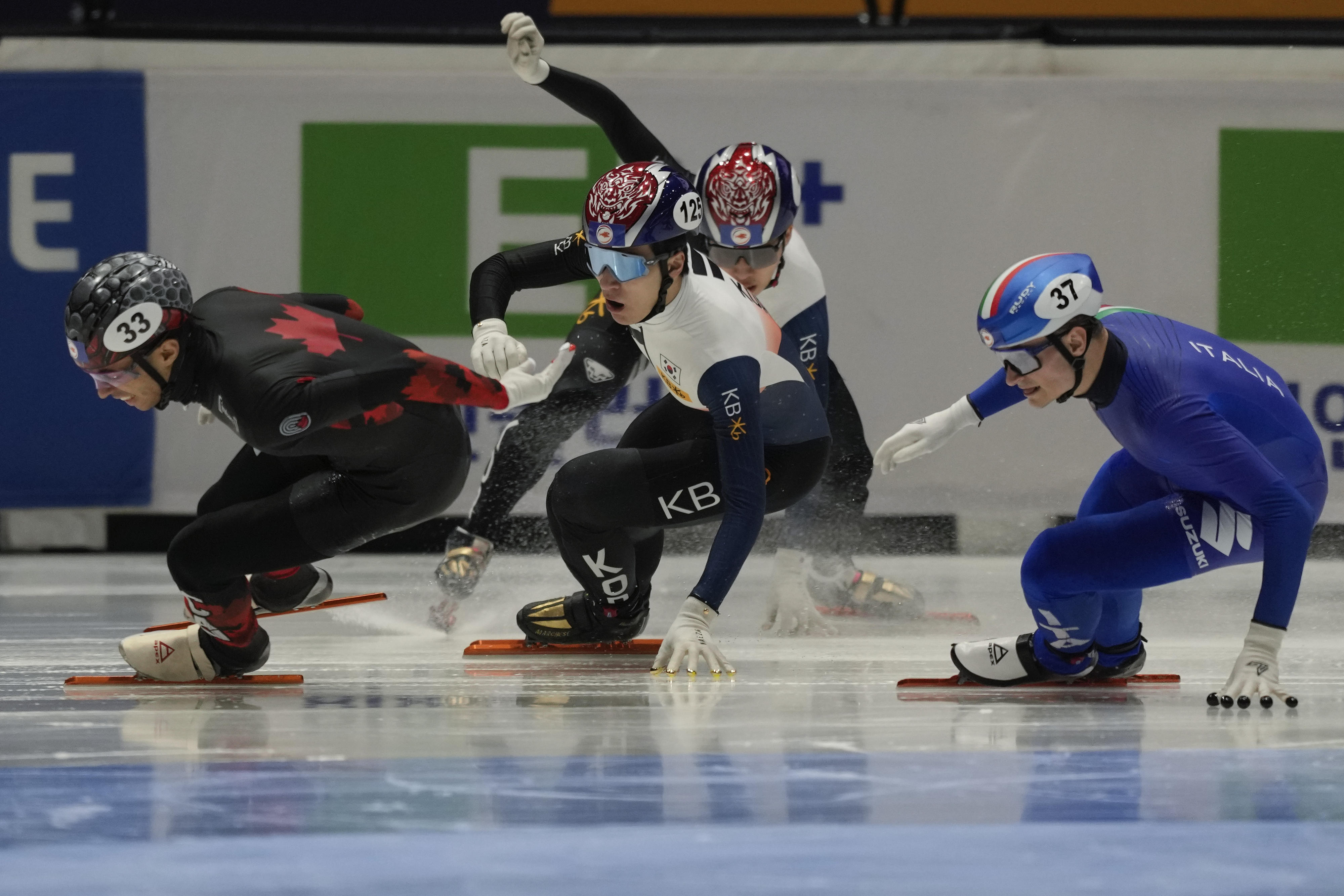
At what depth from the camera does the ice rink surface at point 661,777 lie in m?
2.30

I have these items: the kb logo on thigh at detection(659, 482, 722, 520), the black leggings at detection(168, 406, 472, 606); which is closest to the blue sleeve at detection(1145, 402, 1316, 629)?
the kb logo on thigh at detection(659, 482, 722, 520)

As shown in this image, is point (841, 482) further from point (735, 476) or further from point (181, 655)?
point (181, 655)

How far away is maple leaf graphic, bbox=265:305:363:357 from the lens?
12.6ft

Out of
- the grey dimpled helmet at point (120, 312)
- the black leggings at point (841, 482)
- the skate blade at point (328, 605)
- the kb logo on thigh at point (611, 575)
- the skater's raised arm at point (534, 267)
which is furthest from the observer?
the black leggings at point (841, 482)

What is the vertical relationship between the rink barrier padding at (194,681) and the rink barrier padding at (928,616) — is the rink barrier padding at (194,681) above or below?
above

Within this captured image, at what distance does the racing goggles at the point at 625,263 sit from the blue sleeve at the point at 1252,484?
51.1 inches

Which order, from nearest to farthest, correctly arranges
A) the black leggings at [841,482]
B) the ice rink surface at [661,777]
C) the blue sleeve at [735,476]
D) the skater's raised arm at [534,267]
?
1. the ice rink surface at [661,777]
2. the blue sleeve at [735,476]
3. the skater's raised arm at [534,267]
4. the black leggings at [841,482]

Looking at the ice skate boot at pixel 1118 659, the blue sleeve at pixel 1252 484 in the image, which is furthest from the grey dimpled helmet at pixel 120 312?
the ice skate boot at pixel 1118 659

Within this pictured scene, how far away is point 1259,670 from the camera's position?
3447 mm

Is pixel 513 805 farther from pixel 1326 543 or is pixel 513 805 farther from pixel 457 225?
pixel 1326 543

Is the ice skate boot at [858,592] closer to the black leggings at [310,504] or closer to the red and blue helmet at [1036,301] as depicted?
the black leggings at [310,504]

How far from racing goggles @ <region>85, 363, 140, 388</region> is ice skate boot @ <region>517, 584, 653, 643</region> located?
1.35 m

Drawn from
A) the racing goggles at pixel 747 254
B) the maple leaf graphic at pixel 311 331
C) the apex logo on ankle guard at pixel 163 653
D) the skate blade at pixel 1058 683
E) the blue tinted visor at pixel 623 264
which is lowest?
the skate blade at pixel 1058 683

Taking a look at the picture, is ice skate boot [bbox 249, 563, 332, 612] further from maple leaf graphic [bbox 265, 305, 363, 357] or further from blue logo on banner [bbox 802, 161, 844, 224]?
blue logo on banner [bbox 802, 161, 844, 224]
